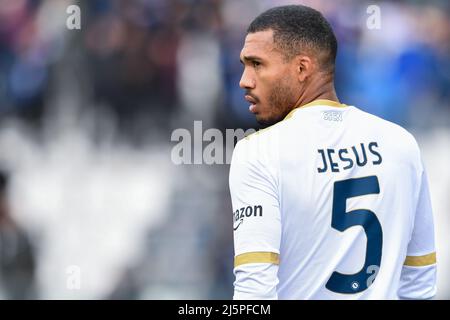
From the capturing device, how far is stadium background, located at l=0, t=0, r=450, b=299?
6.66 metres

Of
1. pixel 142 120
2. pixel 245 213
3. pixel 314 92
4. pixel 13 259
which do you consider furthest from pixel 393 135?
pixel 13 259

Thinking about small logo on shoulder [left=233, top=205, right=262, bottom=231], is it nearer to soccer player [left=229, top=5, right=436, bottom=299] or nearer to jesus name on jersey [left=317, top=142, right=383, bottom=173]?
soccer player [left=229, top=5, right=436, bottom=299]

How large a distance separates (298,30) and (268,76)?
18cm

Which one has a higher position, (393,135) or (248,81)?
(248,81)

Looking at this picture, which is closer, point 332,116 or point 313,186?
point 313,186

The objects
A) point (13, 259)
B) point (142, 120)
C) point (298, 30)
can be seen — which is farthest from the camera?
point (142, 120)

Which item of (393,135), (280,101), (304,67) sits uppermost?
(304,67)

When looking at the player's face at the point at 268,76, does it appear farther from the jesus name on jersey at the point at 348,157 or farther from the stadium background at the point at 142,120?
the stadium background at the point at 142,120

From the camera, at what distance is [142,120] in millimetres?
7035

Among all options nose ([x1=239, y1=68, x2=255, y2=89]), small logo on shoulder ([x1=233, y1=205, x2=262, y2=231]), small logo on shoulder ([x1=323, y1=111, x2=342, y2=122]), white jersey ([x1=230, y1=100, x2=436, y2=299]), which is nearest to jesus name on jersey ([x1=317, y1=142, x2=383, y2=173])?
white jersey ([x1=230, y1=100, x2=436, y2=299])

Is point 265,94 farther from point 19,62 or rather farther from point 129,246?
point 19,62

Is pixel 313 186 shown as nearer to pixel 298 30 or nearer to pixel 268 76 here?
pixel 268 76

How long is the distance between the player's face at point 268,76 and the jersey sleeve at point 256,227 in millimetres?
255
